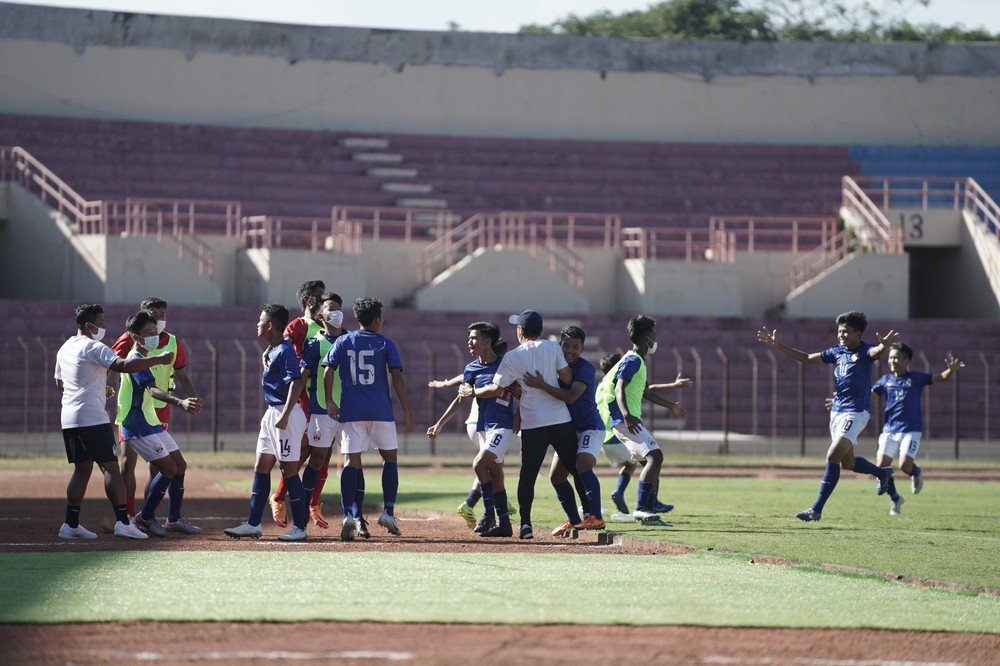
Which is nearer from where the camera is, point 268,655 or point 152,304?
point 268,655

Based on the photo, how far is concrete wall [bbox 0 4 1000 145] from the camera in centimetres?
4450

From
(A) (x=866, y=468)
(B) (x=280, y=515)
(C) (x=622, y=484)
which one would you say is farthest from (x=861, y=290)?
(B) (x=280, y=515)

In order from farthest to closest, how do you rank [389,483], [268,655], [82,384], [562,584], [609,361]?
[609,361] → [389,483] → [82,384] → [562,584] → [268,655]

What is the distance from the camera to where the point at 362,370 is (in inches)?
536

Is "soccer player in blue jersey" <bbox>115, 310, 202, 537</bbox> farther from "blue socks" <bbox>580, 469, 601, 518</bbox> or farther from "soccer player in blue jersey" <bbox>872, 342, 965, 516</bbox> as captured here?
"soccer player in blue jersey" <bbox>872, 342, 965, 516</bbox>

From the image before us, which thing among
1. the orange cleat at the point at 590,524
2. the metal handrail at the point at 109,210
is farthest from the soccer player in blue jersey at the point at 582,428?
the metal handrail at the point at 109,210

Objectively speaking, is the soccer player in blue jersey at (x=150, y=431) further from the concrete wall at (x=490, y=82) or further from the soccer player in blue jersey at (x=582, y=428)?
the concrete wall at (x=490, y=82)

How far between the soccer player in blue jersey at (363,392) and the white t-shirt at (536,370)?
98cm

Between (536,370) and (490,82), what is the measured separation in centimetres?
3485

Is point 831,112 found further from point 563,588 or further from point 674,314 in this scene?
point 563,588

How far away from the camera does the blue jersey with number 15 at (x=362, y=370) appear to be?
44.7 feet

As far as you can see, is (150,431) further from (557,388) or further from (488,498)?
(557,388)

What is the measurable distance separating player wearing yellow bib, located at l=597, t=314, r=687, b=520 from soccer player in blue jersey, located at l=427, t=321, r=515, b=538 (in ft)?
6.42

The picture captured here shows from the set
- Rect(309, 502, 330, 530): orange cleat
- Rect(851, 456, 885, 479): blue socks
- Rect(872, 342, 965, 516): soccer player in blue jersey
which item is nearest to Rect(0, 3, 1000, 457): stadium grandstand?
Rect(872, 342, 965, 516): soccer player in blue jersey
